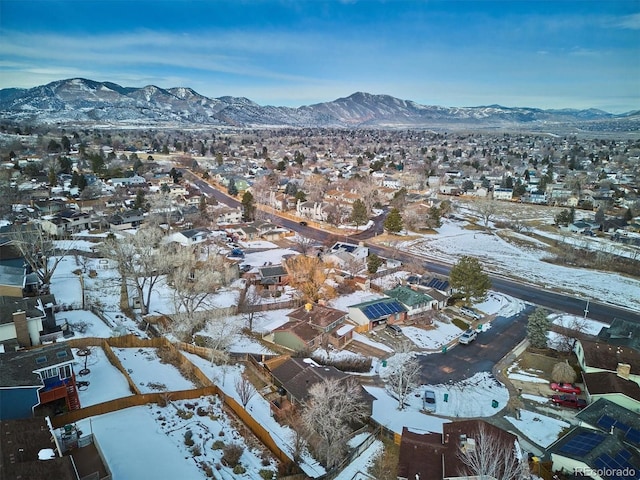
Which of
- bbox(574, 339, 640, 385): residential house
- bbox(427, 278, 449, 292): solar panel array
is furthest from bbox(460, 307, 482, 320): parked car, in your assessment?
bbox(574, 339, 640, 385): residential house

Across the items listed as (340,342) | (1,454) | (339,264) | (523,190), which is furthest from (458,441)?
(523,190)

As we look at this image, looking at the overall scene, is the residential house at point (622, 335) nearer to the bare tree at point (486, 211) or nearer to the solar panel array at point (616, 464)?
the solar panel array at point (616, 464)

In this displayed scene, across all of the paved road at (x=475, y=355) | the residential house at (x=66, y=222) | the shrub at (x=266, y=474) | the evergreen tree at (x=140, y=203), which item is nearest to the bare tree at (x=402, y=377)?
the paved road at (x=475, y=355)

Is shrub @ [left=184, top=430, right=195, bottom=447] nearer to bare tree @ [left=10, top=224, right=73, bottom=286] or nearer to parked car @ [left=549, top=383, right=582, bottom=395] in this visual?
parked car @ [left=549, top=383, right=582, bottom=395]

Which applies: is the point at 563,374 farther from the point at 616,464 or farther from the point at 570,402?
the point at 616,464

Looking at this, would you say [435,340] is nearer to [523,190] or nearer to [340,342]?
[340,342]

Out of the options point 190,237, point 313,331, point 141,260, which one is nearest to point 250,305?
point 313,331
